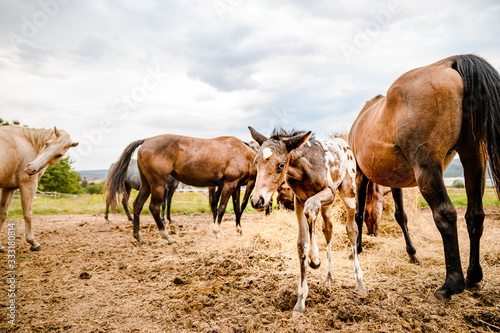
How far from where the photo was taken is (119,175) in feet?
26.3

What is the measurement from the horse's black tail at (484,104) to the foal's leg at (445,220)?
0.54 m

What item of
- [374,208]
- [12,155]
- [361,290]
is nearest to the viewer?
[361,290]

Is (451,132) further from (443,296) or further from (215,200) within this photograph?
(215,200)

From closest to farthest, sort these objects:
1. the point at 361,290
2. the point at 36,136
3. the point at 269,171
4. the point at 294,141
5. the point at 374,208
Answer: the point at 269,171, the point at 294,141, the point at 361,290, the point at 36,136, the point at 374,208

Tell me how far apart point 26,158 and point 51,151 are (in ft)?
1.73

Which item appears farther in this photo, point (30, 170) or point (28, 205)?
point (28, 205)

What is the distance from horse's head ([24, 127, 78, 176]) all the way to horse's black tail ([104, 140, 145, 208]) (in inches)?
63.8

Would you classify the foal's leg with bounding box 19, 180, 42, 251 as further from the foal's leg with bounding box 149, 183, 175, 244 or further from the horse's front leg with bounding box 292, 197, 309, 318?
the horse's front leg with bounding box 292, 197, 309, 318

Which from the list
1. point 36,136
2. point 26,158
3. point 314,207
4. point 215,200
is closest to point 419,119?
point 314,207

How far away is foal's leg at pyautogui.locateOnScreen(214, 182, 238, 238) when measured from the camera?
7020mm

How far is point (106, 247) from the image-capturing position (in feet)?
20.1

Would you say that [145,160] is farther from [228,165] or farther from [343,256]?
[343,256]

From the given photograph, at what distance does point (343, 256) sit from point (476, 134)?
3046mm

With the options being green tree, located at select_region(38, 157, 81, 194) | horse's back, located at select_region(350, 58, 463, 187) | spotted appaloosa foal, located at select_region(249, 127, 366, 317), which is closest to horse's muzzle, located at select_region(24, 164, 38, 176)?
spotted appaloosa foal, located at select_region(249, 127, 366, 317)
